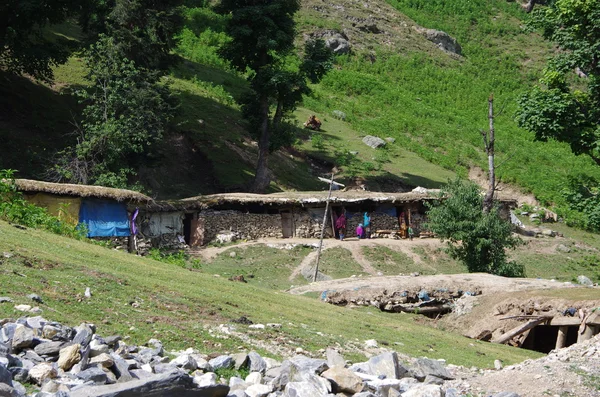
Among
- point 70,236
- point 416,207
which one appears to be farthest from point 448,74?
point 70,236

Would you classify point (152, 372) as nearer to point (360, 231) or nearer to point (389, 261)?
point (389, 261)

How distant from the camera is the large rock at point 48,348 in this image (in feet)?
35.5

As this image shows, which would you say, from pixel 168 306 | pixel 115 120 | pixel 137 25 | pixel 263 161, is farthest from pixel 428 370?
pixel 137 25

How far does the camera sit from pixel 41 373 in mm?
10148

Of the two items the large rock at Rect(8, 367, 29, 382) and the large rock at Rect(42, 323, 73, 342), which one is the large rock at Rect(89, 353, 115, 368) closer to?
the large rock at Rect(42, 323, 73, 342)

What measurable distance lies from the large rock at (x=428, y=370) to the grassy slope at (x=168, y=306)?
7.77ft

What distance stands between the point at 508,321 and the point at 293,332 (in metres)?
9.93

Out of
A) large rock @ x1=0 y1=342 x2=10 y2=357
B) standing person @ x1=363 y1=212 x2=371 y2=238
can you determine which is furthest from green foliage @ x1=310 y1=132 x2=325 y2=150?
large rock @ x1=0 y1=342 x2=10 y2=357

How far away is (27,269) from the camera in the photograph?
16172mm

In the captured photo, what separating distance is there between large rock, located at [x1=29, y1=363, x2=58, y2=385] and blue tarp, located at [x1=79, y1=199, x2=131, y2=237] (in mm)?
20650

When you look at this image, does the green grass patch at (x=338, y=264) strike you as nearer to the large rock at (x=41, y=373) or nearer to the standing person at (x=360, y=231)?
the standing person at (x=360, y=231)

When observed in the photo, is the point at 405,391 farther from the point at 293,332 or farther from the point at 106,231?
the point at 106,231

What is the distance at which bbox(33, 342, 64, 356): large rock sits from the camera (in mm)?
10812

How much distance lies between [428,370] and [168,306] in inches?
226
